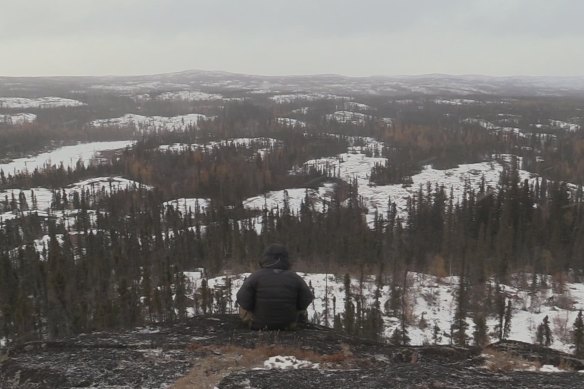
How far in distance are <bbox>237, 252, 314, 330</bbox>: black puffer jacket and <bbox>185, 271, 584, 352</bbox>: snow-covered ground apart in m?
32.2

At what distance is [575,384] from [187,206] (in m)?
104

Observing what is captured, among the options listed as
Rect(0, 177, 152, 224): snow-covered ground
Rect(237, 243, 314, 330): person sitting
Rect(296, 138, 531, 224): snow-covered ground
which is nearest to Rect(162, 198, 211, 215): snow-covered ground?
Rect(0, 177, 152, 224): snow-covered ground

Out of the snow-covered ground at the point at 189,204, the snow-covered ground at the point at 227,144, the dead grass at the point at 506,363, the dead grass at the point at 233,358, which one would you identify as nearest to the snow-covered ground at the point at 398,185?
the snow-covered ground at the point at 227,144

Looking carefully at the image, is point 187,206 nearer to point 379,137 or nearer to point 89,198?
point 89,198

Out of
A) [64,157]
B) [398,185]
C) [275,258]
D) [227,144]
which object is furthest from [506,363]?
[64,157]

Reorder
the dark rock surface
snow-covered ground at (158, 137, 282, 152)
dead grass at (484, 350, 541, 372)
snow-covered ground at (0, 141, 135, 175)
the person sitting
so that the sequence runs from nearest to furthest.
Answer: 1. the dark rock surface
2. dead grass at (484, 350, 541, 372)
3. the person sitting
4. snow-covered ground at (0, 141, 135, 175)
5. snow-covered ground at (158, 137, 282, 152)

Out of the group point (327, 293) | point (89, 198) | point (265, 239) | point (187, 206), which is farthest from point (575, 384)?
point (89, 198)

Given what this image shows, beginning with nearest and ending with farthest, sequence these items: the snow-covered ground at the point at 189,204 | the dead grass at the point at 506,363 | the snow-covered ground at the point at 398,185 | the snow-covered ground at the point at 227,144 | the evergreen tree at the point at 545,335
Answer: the dead grass at the point at 506,363, the evergreen tree at the point at 545,335, the snow-covered ground at the point at 189,204, the snow-covered ground at the point at 398,185, the snow-covered ground at the point at 227,144

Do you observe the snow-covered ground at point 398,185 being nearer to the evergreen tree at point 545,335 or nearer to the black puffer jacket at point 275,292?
the evergreen tree at point 545,335

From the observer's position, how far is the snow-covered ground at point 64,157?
494ft

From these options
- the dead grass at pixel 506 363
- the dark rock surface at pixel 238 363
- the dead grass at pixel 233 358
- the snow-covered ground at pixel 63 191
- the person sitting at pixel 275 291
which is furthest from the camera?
the snow-covered ground at pixel 63 191

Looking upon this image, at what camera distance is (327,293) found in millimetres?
48344

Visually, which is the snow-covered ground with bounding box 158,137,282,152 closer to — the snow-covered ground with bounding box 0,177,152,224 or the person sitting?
the snow-covered ground with bounding box 0,177,152,224

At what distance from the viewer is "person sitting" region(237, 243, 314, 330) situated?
39.2 ft
